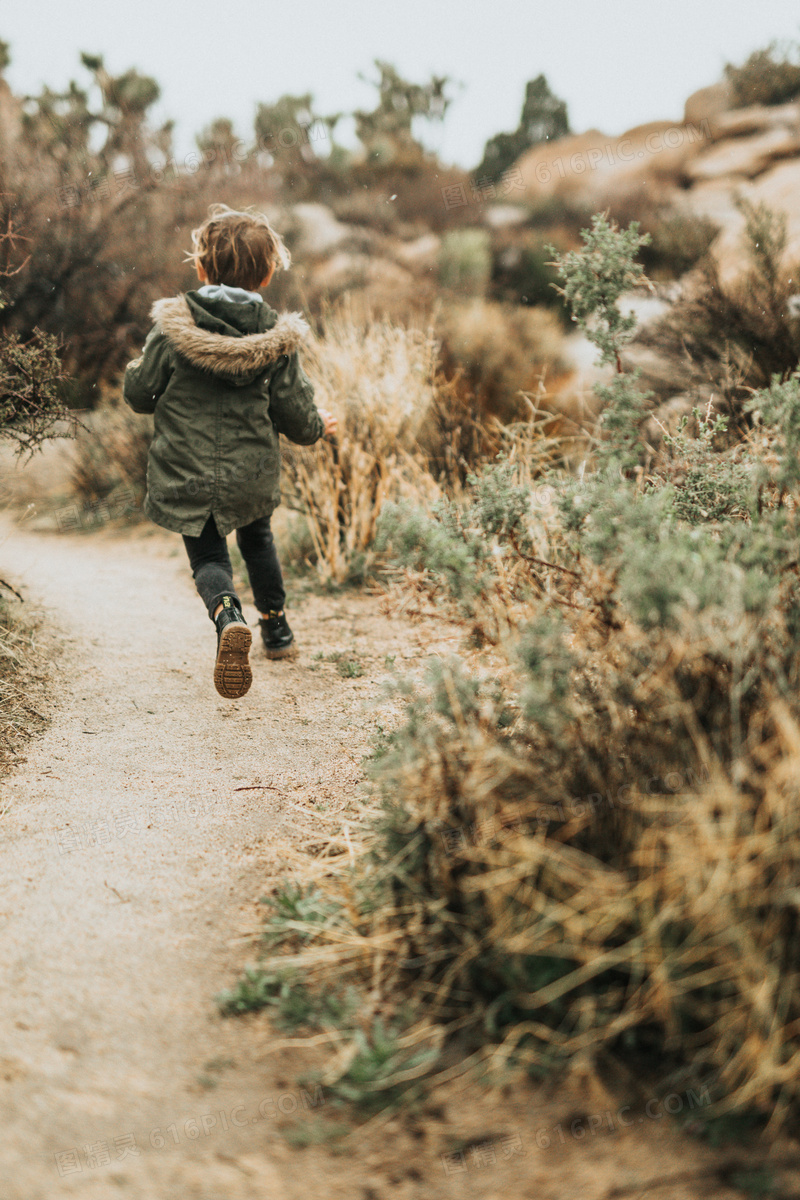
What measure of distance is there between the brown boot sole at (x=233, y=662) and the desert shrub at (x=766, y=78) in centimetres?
1559

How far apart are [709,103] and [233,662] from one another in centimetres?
1684

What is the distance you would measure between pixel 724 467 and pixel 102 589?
341cm

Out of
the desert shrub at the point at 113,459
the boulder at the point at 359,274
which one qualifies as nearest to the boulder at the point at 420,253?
the boulder at the point at 359,274

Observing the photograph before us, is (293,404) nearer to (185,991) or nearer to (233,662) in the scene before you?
(233,662)

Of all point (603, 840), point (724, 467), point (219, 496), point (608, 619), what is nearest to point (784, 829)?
point (603, 840)

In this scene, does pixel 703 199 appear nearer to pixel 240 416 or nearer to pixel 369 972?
pixel 240 416

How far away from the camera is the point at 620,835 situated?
1.52 metres

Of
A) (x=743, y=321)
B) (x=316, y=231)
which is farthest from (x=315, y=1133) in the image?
(x=316, y=231)

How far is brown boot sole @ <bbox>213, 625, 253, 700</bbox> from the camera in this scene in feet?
9.13

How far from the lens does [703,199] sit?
12398 millimetres

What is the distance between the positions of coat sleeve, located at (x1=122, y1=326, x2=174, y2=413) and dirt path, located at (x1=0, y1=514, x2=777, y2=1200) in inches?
45.1

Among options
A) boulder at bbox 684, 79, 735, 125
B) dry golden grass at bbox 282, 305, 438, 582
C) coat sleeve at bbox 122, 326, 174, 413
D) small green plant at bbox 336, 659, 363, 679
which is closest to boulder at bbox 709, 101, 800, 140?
boulder at bbox 684, 79, 735, 125

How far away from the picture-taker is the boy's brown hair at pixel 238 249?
121 inches

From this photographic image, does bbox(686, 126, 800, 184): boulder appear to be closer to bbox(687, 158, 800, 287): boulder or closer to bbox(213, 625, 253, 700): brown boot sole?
bbox(687, 158, 800, 287): boulder
